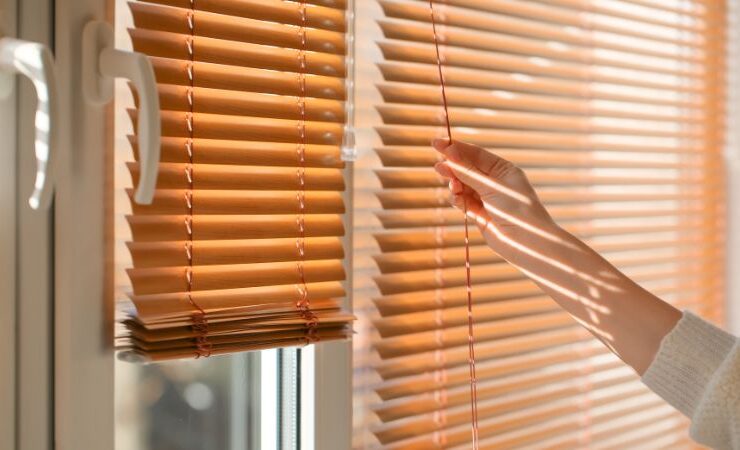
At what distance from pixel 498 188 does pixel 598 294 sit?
0.19m

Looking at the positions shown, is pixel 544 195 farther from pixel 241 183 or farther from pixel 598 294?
pixel 241 183

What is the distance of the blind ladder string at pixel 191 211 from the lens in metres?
0.98

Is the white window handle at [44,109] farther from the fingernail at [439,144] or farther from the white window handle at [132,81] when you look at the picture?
the fingernail at [439,144]

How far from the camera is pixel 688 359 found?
1.04 meters

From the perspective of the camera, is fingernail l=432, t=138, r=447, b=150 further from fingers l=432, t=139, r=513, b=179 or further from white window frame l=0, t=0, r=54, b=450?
white window frame l=0, t=0, r=54, b=450

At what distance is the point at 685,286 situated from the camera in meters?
1.81

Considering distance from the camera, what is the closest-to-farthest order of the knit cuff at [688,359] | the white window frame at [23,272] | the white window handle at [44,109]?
the white window handle at [44,109], the white window frame at [23,272], the knit cuff at [688,359]

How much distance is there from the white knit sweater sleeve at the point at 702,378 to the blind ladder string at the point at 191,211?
0.54 m

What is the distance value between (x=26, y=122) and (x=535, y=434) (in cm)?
98

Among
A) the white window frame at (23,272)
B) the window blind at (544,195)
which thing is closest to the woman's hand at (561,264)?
the window blind at (544,195)

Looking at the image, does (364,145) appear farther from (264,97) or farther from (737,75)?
(737,75)

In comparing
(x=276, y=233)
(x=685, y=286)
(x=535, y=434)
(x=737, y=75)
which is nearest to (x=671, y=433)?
(x=685, y=286)

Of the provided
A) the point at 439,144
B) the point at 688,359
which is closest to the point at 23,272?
the point at 439,144

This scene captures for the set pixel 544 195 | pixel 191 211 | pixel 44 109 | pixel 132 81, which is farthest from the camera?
pixel 544 195
